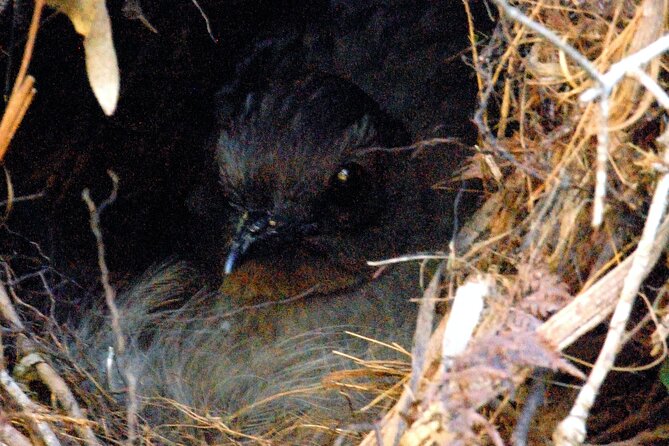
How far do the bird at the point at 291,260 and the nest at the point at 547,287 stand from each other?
2.20 ft

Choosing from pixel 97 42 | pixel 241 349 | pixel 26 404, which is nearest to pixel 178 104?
pixel 241 349

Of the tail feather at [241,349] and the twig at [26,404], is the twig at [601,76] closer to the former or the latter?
the tail feather at [241,349]

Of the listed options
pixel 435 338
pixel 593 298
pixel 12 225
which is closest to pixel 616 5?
pixel 593 298

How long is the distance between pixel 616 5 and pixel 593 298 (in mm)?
668

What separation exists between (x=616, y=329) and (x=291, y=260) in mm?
1909

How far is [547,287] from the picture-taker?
6.02 ft

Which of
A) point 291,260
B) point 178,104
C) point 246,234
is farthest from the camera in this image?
point 178,104

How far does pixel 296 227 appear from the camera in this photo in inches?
128

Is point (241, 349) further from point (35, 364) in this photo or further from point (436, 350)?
point (436, 350)

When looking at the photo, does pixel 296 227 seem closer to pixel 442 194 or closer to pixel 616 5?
pixel 442 194

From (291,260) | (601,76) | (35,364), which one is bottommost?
(291,260)

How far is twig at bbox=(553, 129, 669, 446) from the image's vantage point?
5.24ft

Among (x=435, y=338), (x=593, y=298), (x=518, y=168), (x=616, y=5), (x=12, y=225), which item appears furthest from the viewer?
(x=12, y=225)

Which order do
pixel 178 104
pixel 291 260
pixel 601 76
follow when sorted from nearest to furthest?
pixel 601 76, pixel 291 260, pixel 178 104
